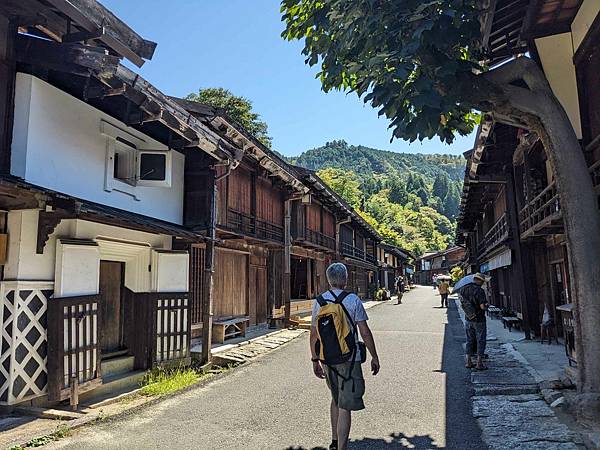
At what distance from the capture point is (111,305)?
29.2 feet

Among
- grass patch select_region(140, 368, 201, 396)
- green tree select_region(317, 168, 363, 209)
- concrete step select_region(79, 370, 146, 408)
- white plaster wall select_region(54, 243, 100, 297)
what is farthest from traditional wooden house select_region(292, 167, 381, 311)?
green tree select_region(317, 168, 363, 209)

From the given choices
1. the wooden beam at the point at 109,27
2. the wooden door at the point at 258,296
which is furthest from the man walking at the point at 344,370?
the wooden door at the point at 258,296

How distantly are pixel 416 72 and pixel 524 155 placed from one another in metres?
6.76

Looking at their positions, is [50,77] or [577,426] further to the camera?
[50,77]

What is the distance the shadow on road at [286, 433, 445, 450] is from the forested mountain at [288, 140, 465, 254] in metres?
52.9

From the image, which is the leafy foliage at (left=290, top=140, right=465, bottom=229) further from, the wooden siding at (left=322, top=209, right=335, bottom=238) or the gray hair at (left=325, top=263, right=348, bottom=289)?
the gray hair at (left=325, top=263, right=348, bottom=289)

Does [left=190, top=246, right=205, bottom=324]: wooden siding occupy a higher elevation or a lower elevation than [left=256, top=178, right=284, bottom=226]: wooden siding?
lower

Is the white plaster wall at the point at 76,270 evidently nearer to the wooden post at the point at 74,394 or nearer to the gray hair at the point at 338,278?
the wooden post at the point at 74,394

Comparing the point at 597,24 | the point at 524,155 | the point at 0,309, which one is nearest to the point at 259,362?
the point at 0,309

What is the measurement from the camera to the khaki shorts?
4311mm

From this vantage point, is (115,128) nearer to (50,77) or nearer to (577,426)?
(50,77)

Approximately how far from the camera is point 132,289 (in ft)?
29.9

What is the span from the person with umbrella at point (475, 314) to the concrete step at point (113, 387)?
6.09 metres

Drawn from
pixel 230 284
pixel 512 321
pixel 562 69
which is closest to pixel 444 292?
pixel 512 321
